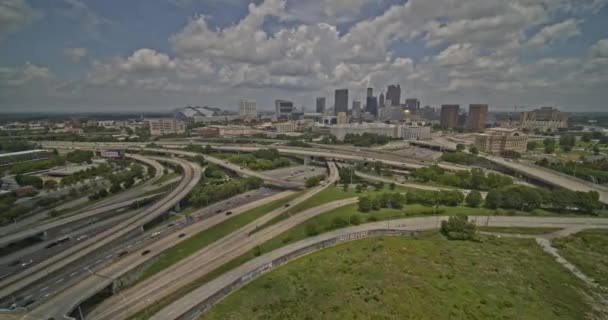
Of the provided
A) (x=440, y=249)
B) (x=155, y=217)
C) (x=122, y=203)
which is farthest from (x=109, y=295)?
(x=440, y=249)

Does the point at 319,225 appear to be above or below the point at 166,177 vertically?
below

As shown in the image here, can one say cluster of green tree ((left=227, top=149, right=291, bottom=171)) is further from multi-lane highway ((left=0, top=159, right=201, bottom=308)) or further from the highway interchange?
multi-lane highway ((left=0, top=159, right=201, bottom=308))

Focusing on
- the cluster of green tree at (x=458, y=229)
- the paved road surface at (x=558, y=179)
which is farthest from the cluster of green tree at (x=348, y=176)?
the paved road surface at (x=558, y=179)

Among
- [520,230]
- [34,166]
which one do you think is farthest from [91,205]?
[520,230]

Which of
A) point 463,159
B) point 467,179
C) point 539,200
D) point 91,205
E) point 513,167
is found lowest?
point 91,205

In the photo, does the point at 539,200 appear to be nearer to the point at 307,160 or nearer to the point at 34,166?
the point at 307,160

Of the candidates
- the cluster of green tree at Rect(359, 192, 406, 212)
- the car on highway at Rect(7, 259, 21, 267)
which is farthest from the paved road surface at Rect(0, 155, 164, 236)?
the cluster of green tree at Rect(359, 192, 406, 212)

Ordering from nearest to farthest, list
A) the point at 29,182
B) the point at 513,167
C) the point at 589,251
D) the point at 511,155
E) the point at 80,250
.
→ the point at 80,250 → the point at 589,251 → the point at 29,182 → the point at 513,167 → the point at 511,155

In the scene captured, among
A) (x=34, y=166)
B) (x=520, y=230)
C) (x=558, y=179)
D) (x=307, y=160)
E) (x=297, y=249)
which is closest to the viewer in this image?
(x=297, y=249)
